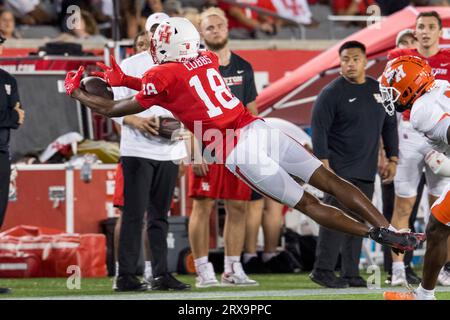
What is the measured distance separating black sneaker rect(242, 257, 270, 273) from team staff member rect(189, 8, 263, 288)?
4.60 feet

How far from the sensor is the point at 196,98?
23.2 feet

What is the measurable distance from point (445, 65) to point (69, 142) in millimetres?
3761

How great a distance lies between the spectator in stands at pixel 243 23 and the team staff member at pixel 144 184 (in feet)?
17.0

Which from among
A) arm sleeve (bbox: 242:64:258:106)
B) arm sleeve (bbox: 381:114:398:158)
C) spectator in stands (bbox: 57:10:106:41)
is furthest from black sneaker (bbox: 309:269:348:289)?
spectator in stands (bbox: 57:10:106:41)

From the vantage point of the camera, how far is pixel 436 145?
667 cm

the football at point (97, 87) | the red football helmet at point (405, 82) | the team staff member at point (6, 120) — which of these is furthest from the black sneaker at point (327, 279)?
the team staff member at point (6, 120)

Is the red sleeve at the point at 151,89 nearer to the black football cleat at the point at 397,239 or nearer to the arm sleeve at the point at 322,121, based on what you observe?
the black football cleat at the point at 397,239

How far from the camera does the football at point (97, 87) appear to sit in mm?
7191

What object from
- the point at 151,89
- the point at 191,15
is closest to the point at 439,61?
the point at 151,89

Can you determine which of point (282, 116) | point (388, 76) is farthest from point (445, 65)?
point (282, 116)

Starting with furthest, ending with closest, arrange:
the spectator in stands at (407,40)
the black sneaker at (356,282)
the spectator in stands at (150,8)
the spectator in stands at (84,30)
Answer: the spectator in stands at (150,8), the spectator in stands at (84,30), the spectator in stands at (407,40), the black sneaker at (356,282)

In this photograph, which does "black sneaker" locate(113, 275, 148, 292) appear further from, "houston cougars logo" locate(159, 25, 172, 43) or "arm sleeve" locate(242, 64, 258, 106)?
"houston cougars logo" locate(159, 25, 172, 43)

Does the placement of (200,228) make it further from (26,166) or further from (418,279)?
(26,166)

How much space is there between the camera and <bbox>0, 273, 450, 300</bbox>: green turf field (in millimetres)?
7453
